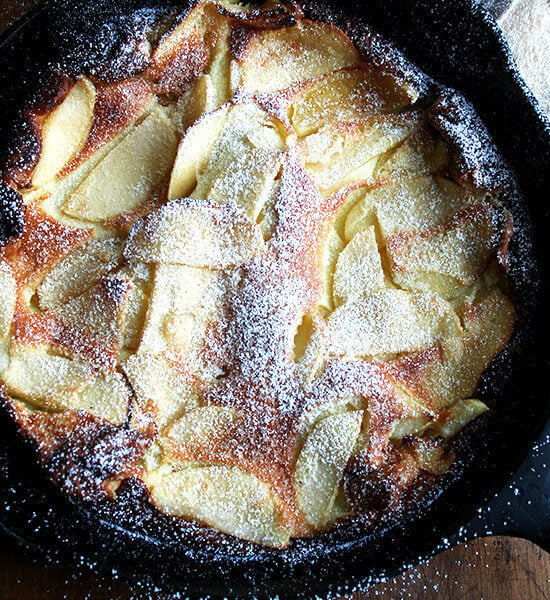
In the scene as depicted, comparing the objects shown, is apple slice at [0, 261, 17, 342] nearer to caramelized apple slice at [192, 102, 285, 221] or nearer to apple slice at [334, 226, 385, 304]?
caramelized apple slice at [192, 102, 285, 221]

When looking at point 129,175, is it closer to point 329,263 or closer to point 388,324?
point 329,263

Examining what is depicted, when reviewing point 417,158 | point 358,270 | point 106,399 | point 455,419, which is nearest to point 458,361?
point 455,419

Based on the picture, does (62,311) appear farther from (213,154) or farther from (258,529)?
(258,529)

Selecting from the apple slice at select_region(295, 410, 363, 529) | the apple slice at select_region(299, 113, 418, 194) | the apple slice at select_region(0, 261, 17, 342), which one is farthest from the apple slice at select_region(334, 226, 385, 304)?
the apple slice at select_region(0, 261, 17, 342)

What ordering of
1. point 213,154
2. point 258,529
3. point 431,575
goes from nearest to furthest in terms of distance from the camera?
point 258,529 → point 213,154 → point 431,575

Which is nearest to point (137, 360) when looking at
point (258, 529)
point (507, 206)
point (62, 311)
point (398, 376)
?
point (62, 311)

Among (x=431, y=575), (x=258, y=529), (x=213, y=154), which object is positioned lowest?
(x=431, y=575)
